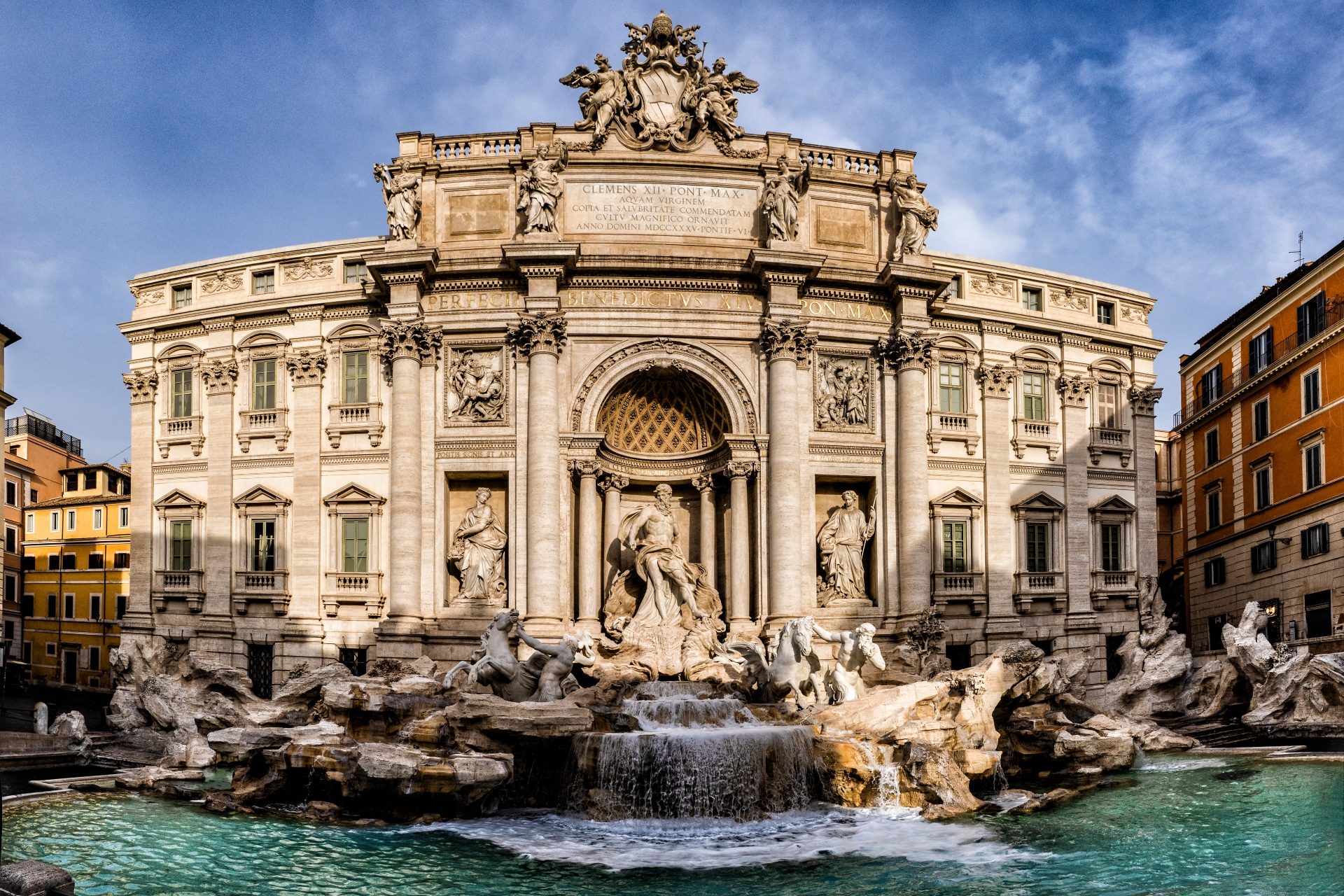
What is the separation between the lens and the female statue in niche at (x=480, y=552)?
28.7 metres

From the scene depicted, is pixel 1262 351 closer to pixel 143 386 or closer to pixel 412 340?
pixel 412 340

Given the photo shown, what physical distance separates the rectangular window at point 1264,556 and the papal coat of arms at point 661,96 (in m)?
22.2

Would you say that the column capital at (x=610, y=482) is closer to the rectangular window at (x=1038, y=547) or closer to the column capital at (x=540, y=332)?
the column capital at (x=540, y=332)

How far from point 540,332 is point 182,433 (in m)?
11.6

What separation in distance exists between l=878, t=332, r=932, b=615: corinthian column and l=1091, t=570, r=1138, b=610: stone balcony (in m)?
5.88

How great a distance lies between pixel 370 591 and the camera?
29281 millimetres

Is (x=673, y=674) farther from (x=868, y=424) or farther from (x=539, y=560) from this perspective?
(x=868, y=424)

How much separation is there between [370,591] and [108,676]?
71.3ft

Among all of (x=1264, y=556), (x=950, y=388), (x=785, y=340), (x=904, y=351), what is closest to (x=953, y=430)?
(x=950, y=388)

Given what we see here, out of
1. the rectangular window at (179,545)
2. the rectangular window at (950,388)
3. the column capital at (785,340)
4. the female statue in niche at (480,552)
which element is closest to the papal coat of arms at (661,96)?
the column capital at (785,340)

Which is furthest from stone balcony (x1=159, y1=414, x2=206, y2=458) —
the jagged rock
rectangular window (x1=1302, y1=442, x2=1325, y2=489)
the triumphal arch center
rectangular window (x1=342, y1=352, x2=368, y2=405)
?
rectangular window (x1=1302, y1=442, x2=1325, y2=489)

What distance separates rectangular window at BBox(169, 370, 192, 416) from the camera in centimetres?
3198

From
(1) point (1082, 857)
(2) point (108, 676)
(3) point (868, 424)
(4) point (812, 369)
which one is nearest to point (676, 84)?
(4) point (812, 369)

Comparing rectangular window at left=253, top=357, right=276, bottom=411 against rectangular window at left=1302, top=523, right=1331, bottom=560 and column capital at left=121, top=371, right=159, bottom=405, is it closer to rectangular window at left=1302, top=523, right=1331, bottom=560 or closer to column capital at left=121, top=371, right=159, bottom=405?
column capital at left=121, top=371, right=159, bottom=405
